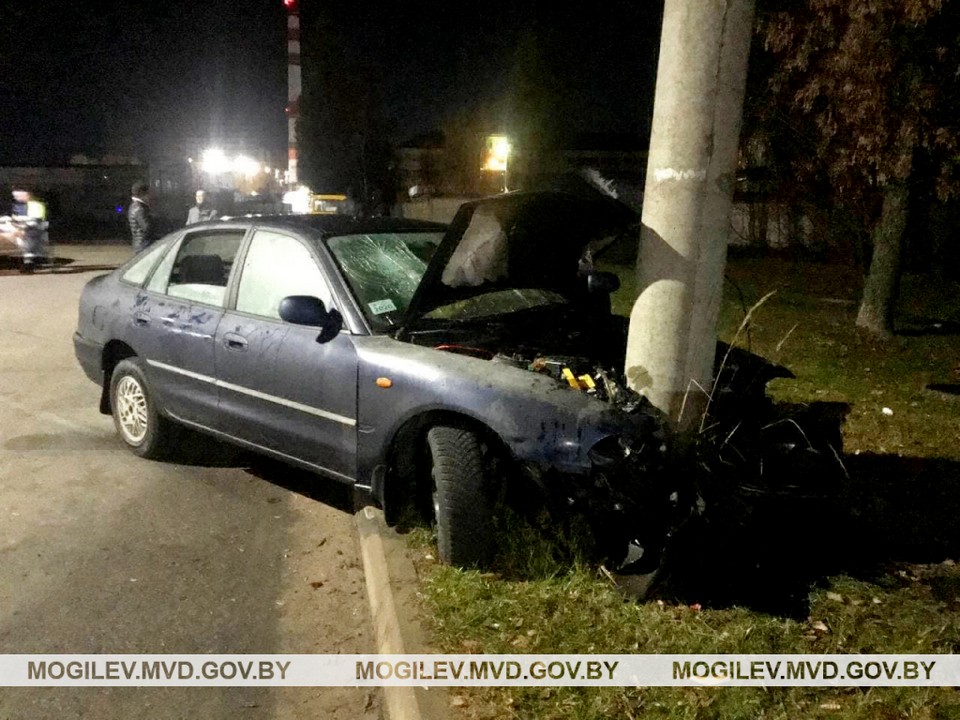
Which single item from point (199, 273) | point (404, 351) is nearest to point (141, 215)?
point (199, 273)

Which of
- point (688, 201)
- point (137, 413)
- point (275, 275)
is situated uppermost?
point (688, 201)

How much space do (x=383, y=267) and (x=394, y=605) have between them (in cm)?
190

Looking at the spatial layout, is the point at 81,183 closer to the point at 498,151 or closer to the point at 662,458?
the point at 498,151

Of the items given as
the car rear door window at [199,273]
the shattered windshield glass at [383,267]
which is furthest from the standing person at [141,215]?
the shattered windshield glass at [383,267]

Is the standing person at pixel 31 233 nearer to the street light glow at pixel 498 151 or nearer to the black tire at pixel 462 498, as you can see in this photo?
the black tire at pixel 462 498

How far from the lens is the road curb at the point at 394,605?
2.77m

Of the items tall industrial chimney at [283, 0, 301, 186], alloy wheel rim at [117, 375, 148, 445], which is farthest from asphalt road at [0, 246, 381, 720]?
tall industrial chimney at [283, 0, 301, 186]

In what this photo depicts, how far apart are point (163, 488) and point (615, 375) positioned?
2.85 meters

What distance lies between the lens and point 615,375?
3998 mm

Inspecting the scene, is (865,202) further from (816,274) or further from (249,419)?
(249,419)

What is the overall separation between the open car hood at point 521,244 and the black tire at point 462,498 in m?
0.71

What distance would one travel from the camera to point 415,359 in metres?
3.71

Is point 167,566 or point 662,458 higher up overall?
point 662,458
